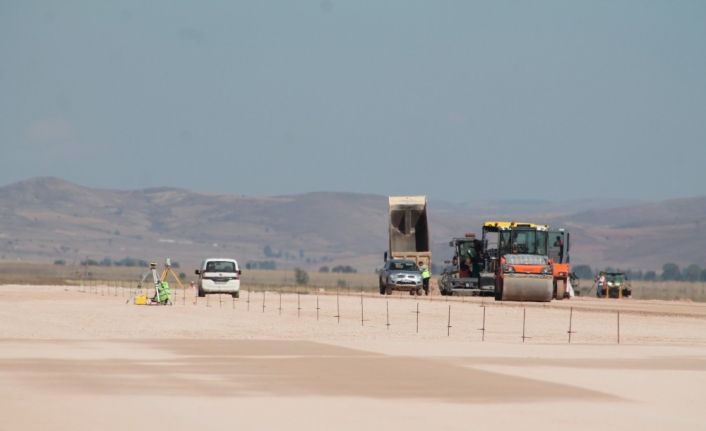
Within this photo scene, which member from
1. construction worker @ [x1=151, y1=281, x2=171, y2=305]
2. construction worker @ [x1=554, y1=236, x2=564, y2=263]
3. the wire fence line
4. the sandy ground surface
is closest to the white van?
the wire fence line

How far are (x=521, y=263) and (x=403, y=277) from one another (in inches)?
408

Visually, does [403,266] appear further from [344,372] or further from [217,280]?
[344,372]

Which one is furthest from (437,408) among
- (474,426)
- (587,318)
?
(587,318)

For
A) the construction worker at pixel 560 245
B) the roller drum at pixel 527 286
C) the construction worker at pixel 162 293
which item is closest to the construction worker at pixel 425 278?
the construction worker at pixel 560 245

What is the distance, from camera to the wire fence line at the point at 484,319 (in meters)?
38.1

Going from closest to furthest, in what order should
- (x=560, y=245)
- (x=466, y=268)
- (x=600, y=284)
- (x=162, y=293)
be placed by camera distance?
(x=162, y=293)
(x=560, y=245)
(x=466, y=268)
(x=600, y=284)

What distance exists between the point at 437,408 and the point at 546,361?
8.75 m

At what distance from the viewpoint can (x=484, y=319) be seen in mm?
42781

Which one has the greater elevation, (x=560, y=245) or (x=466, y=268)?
(x=560, y=245)

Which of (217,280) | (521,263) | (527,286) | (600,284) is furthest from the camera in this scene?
(600,284)

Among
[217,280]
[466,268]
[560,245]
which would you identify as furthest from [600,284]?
[217,280]

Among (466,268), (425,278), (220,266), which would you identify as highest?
(466,268)

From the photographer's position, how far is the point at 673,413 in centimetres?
2144

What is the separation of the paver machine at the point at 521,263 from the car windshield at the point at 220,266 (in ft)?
31.9
